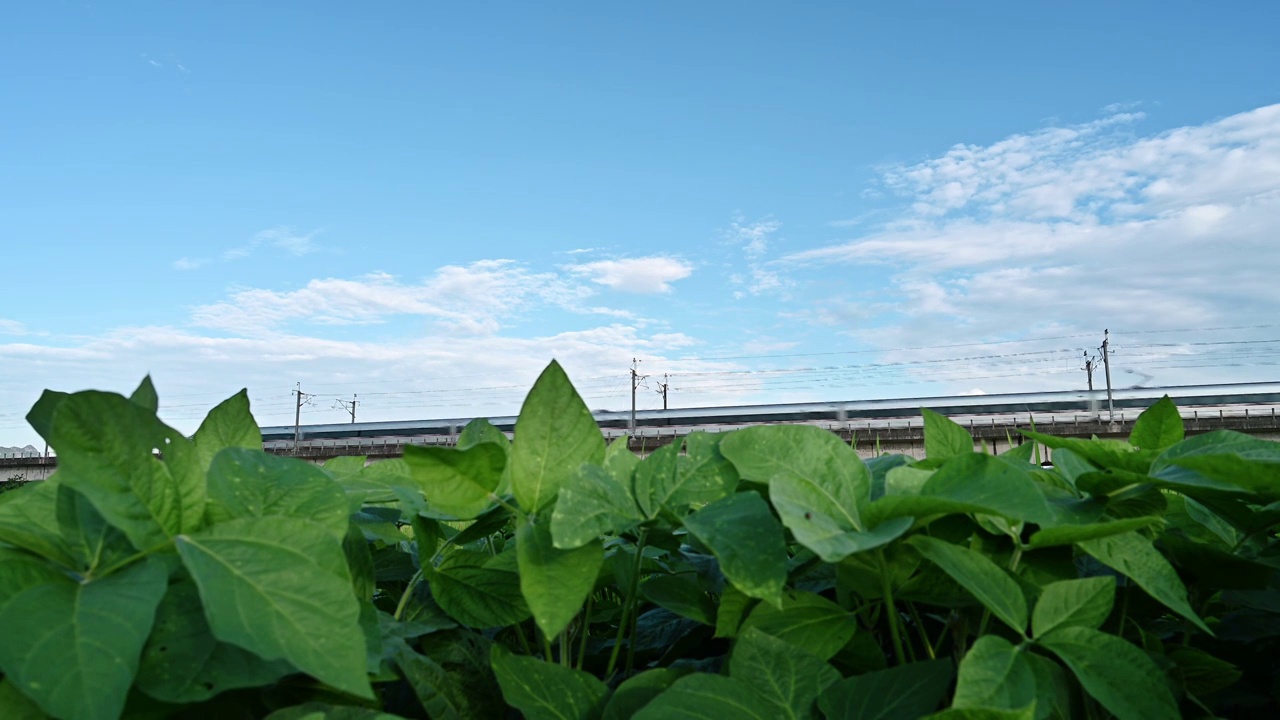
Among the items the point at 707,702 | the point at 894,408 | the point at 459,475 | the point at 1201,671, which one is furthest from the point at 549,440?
the point at 894,408

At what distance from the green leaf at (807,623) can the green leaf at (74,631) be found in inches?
11.7

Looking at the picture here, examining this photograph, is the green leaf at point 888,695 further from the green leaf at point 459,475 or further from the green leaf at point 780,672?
the green leaf at point 459,475

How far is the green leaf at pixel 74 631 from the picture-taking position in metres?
0.35

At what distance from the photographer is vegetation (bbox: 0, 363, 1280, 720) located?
1.29ft

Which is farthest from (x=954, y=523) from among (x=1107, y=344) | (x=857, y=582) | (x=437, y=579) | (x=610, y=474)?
(x=1107, y=344)

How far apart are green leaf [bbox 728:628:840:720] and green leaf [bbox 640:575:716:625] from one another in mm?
88

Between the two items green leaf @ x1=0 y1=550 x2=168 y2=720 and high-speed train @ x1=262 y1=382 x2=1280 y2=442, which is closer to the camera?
green leaf @ x1=0 y1=550 x2=168 y2=720

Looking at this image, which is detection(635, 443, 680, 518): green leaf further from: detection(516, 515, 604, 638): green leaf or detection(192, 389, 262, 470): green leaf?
detection(192, 389, 262, 470): green leaf

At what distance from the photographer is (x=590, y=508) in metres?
0.48

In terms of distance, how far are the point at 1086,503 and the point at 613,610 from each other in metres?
0.33

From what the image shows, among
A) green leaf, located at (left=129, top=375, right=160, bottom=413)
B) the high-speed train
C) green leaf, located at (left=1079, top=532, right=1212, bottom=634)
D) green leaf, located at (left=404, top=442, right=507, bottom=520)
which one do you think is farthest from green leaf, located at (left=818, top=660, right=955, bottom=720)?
the high-speed train

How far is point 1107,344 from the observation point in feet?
102

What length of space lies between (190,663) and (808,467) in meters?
0.32

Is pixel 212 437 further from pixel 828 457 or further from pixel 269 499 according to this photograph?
pixel 828 457
